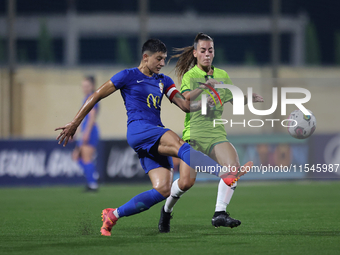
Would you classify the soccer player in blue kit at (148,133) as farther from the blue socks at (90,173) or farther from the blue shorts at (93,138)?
the blue shorts at (93,138)

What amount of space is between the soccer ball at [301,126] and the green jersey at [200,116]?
92 cm

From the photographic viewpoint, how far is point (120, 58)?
61.4 ft

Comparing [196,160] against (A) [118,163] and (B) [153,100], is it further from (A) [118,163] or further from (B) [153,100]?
(A) [118,163]

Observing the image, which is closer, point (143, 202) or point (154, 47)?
point (143, 202)

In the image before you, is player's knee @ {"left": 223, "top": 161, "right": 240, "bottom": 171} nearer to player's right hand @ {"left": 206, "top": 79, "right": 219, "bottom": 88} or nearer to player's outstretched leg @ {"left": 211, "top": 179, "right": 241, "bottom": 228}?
player's outstretched leg @ {"left": 211, "top": 179, "right": 241, "bottom": 228}

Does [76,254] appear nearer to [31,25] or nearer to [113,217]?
[113,217]

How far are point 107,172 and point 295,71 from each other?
8852 mm

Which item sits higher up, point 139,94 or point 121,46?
point 121,46

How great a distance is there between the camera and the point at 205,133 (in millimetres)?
6047

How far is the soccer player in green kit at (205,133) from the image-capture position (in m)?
5.73

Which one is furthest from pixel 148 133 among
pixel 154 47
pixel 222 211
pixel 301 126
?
pixel 301 126

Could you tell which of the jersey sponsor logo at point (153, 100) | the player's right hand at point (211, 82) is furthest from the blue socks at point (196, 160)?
the player's right hand at point (211, 82)

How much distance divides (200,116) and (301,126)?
1233 mm

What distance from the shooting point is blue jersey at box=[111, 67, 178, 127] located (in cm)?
547
